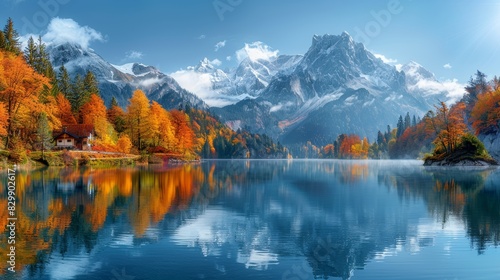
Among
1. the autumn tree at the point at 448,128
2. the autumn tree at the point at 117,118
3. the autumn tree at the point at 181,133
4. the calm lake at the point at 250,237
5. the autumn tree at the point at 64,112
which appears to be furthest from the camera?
the autumn tree at the point at 181,133

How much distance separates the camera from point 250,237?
799 inches

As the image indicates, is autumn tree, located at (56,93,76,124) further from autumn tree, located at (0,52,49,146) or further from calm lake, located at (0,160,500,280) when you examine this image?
calm lake, located at (0,160,500,280)

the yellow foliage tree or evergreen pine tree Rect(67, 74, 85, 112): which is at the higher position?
evergreen pine tree Rect(67, 74, 85, 112)

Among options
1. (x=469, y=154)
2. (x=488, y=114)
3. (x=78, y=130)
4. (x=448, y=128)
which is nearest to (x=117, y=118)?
(x=78, y=130)

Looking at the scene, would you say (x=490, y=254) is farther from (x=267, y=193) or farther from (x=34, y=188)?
(x=34, y=188)

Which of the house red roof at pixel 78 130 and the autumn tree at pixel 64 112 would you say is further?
the autumn tree at pixel 64 112

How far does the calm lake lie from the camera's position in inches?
583

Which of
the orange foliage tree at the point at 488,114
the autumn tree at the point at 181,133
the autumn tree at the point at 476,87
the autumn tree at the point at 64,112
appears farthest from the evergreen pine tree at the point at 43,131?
the autumn tree at the point at 476,87

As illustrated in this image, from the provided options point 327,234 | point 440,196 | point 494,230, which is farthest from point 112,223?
point 440,196

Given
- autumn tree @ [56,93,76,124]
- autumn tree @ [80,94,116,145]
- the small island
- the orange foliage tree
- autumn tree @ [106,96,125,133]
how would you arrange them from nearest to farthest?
1. the small island
2. autumn tree @ [80,94,116,145]
3. autumn tree @ [56,93,76,124]
4. the orange foliage tree
5. autumn tree @ [106,96,125,133]

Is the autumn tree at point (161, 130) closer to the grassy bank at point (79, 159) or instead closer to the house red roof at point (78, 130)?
the grassy bank at point (79, 159)

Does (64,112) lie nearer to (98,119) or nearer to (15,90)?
(98,119)

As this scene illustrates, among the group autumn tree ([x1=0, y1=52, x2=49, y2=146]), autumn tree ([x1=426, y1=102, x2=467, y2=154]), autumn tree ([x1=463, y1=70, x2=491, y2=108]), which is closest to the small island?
autumn tree ([x1=426, y1=102, x2=467, y2=154])

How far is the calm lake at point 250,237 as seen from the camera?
583 inches
